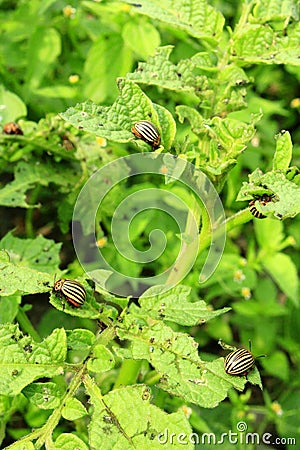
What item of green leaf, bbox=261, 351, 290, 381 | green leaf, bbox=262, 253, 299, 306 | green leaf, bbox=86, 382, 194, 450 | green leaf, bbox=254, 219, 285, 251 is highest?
green leaf, bbox=86, 382, 194, 450

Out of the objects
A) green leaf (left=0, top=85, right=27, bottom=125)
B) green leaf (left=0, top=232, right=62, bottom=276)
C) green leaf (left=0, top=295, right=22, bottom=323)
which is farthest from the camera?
green leaf (left=0, top=85, right=27, bottom=125)

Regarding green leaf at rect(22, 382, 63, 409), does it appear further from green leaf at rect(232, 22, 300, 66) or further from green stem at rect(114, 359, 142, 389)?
green leaf at rect(232, 22, 300, 66)

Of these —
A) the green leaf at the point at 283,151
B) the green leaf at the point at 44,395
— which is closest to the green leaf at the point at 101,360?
the green leaf at the point at 44,395

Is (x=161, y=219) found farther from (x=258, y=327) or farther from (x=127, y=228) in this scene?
(x=258, y=327)

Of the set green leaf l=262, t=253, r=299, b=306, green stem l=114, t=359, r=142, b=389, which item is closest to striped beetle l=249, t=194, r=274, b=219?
green stem l=114, t=359, r=142, b=389

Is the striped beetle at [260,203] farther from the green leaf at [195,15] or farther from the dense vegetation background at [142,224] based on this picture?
the green leaf at [195,15]
